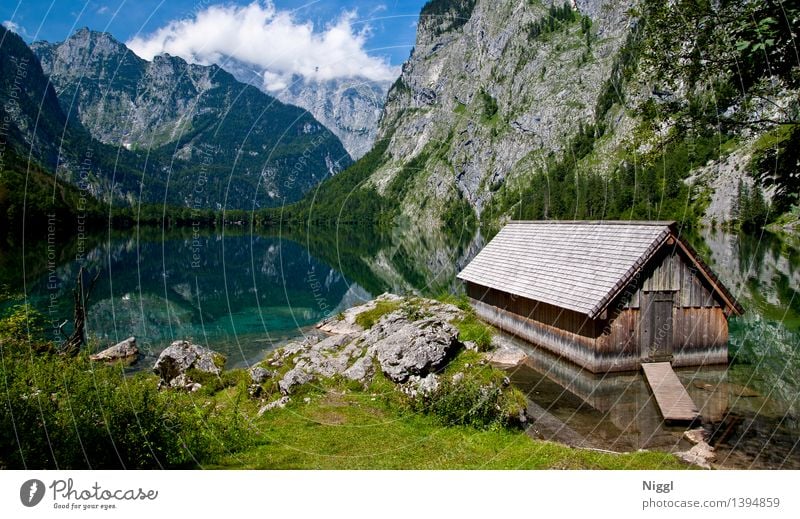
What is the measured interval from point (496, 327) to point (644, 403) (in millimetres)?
10028

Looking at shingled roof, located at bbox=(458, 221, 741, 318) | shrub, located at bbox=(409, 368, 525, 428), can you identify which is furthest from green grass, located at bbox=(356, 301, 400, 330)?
shrub, located at bbox=(409, 368, 525, 428)

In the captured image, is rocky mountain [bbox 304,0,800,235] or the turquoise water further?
the turquoise water

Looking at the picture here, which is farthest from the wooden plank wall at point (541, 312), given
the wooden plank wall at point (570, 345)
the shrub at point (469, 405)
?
the shrub at point (469, 405)

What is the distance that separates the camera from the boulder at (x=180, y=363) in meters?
19.1

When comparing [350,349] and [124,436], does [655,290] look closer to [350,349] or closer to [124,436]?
[350,349]

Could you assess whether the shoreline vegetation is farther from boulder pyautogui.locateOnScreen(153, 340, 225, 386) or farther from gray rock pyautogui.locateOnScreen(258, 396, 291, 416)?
boulder pyautogui.locateOnScreen(153, 340, 225, 386)

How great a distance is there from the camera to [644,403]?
14.6 metres

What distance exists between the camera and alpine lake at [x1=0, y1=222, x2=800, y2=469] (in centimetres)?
1270

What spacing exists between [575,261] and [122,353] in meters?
23.1

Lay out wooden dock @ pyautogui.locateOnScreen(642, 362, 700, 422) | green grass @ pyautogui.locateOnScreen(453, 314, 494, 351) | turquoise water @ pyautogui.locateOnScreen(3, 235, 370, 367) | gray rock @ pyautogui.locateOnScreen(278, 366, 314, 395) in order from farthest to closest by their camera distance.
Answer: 1. turquoise water @ pyautogui.locateOnScreen(3, 235, 370, 367)
2. green grass @ pyautogui.locateOnScreen(453, 314, 494, 351)
3. gray rock @ pyautogui.locateOnScreen(278, 366, 314, 395)
4. wooden dock @ pyautogui.locateOnScreen(642, 362, 700, 422)

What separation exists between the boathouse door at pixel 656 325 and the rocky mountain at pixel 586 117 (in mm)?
3863

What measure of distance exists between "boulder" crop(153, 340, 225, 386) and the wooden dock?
14.9m
